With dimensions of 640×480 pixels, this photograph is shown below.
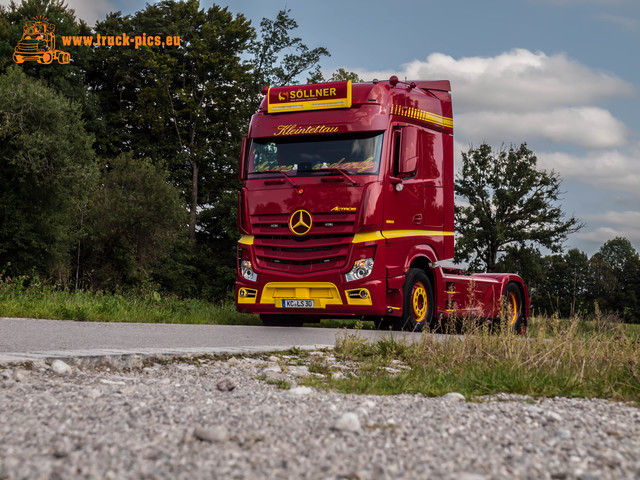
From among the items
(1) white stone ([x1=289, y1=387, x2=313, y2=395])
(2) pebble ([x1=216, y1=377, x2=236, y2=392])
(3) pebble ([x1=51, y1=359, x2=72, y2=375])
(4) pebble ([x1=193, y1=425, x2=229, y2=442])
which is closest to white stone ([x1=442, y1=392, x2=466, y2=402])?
(1) white stone ([x1=289, y1=387, x2=313, y2=395])

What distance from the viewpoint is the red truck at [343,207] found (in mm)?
10750

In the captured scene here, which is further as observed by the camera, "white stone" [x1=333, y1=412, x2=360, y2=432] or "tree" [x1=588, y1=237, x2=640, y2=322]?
"tree" [x1=588, y1=237, x2=640, y2=322]

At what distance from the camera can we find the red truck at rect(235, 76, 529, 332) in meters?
10.8

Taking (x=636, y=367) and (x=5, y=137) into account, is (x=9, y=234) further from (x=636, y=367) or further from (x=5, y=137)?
(x=636, y=367)

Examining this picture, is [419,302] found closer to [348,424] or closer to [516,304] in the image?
[516,304]

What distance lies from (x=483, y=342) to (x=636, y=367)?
1.46 metres

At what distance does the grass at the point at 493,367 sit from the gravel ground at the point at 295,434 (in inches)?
13.1

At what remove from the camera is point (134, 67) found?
3994 centimetres

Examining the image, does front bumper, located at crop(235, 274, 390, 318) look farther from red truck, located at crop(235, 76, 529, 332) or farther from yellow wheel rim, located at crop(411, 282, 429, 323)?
yellow wheel rim, located at crop(411, 282, 429, 323)

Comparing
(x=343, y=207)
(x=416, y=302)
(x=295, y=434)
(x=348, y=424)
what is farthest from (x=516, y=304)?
(x=295, y=434)

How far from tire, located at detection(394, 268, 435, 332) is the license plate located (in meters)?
1.44

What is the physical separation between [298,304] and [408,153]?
2941mm

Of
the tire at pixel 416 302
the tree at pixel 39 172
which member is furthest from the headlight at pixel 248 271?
the tree at pixel 39 172

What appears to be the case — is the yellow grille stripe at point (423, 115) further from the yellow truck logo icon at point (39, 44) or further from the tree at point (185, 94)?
the yellow truck logo icon at point (39, 44)
